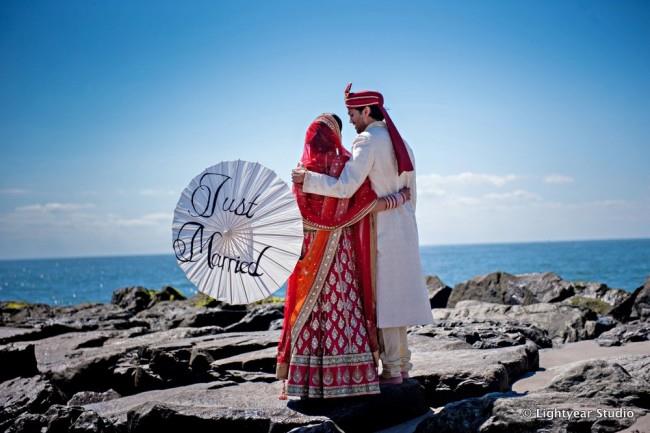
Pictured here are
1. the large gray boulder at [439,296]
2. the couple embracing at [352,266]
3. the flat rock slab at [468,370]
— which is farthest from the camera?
the large gray boulder at [439,296]

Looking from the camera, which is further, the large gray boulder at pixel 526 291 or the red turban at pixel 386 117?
the large gray boulder at pixel 526 291

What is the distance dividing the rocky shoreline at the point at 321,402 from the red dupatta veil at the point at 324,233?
21.2 inches

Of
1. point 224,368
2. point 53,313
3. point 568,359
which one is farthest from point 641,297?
point 53,313

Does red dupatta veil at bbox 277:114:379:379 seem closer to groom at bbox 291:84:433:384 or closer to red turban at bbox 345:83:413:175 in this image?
groom at bbox 291:84:433:384

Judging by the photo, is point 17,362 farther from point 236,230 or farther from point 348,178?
point 348,178

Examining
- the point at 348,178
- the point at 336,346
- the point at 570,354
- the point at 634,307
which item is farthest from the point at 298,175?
the point at 634,307

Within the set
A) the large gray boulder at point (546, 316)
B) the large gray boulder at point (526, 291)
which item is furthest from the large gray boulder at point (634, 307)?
the large gray boulder at point (526, 291)

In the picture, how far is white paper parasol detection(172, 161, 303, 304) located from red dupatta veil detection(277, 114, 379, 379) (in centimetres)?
25

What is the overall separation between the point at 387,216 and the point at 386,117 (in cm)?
75

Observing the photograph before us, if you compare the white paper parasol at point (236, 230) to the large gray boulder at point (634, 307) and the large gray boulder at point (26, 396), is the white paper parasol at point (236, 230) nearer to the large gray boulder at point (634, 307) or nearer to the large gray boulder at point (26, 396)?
the large gray boulder at point (26, 396)

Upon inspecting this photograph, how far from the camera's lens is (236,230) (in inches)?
179

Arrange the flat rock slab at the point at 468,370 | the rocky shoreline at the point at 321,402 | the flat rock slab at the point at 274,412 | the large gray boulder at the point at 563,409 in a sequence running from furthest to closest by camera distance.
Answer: the flat rock slab at the point at 468,370 → the flat rock slab at the point at 274,412 → the rocky shoreline at the point at 321,402 → the large gray boulder at the point at 563,409

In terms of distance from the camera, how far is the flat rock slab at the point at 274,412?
4469 millimetres

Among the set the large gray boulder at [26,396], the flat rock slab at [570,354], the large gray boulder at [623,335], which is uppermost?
the large gray boulder at [623,335]
